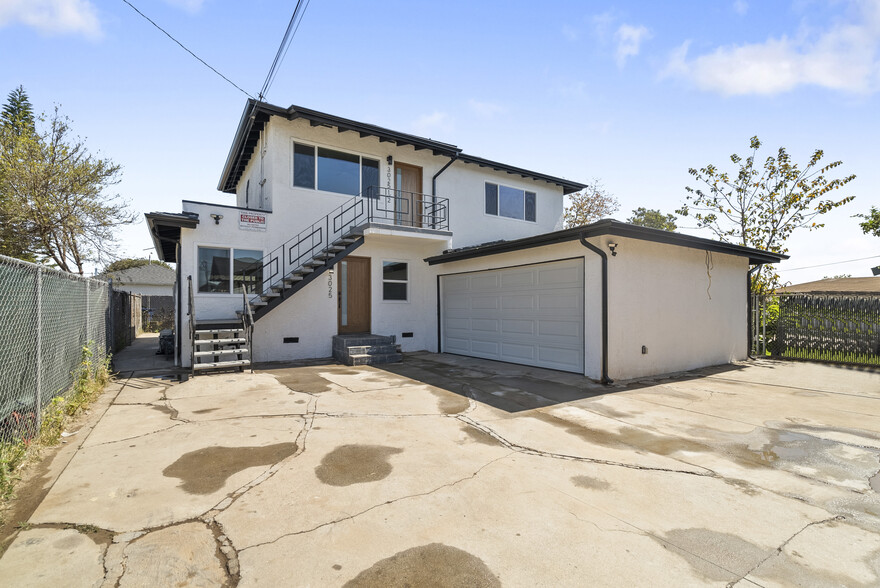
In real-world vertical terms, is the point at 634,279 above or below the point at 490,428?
above

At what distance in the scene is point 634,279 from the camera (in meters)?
8.60

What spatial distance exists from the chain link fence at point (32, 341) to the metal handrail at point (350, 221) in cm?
469

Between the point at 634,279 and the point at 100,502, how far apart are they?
354 inches

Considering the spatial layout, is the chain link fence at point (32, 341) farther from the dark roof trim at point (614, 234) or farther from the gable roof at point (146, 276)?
the gable roof at point (146, 276)

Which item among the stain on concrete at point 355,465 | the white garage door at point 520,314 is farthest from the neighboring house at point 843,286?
the stain on concrete at point 355,465

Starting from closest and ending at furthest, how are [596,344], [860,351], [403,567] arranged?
[403,567] → [596,344] → [860,351]

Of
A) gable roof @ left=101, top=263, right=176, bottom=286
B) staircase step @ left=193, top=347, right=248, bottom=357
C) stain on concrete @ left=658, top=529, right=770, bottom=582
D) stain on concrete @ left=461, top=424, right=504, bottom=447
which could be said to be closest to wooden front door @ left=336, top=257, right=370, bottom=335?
staircase step @ left=193, top=347, right=248, bottom=357

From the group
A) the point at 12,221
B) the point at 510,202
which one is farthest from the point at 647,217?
the point at 12,221

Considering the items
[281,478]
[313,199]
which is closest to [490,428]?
[281,478]

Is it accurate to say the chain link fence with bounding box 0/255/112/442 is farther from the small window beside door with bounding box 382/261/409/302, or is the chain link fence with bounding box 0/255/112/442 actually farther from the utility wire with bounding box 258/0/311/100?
A: the small window beside door with bounding box 382/261/409/302

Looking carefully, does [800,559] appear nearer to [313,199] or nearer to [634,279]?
[634,279]

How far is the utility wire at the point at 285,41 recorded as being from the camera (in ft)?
27.4

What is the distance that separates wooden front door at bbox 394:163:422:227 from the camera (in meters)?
12.8

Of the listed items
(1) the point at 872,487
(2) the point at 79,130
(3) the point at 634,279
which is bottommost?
(1) the point at 872,487
